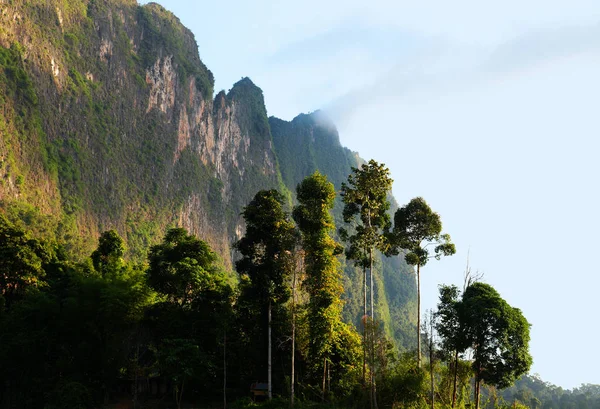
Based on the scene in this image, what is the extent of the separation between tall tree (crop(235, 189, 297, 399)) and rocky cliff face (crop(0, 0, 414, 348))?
47.2 meters

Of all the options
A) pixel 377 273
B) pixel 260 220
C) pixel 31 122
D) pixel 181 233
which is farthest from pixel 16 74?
pixel 377 273

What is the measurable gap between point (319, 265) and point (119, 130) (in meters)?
80.6

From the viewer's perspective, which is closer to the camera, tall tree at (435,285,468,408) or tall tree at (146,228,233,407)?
tall tree at (435,285,468,408)

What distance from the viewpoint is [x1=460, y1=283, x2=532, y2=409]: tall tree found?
20609 millimetres

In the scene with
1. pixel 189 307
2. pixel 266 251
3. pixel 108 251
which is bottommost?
pixel 189 307

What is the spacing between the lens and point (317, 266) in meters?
23.6

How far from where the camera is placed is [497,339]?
2080 centimetres

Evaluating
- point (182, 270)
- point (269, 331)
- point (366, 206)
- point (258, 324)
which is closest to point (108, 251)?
point (182, 270)

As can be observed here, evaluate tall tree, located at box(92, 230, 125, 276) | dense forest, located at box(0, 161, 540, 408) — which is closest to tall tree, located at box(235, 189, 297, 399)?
dense forest, located at box(0, 161, 540, 408)

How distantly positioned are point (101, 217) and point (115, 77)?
28944mm

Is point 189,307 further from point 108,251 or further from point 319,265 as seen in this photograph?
point 108,251

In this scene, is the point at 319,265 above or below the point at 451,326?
above

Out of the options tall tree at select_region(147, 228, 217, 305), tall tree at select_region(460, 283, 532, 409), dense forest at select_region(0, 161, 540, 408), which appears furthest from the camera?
tall tree at select_region(147, 228, 217, 305)

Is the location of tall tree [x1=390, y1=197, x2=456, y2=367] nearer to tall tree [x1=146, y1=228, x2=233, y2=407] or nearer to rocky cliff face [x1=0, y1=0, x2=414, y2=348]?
tall tree [x1=146, y1=228, x2=233, y2=407]
